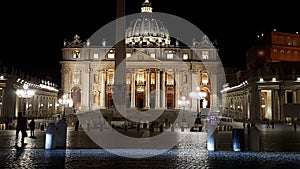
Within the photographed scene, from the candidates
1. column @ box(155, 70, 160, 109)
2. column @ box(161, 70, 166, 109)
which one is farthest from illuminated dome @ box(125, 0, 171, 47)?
column @ box(155, 70, 160, 109)

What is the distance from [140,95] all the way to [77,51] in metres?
18.5

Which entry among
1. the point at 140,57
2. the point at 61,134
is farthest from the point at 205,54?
the point at 61,134

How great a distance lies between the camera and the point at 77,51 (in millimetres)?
84938

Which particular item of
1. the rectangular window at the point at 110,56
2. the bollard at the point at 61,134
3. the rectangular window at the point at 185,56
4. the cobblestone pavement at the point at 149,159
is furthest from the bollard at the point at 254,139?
the rectangular window at the point at 110,56

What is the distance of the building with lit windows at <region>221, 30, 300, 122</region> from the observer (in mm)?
51094

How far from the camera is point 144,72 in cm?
8581

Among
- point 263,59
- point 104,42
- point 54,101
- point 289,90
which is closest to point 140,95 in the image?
point 104,42

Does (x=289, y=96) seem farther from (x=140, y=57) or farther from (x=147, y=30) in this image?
(x=147, y=30)

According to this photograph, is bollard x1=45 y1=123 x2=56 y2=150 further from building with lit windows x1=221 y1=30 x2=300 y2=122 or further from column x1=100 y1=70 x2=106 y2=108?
column x1=100 y1=70 x2=106 y2=108

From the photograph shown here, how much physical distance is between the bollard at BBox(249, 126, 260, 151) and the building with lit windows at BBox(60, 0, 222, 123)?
66.6 m

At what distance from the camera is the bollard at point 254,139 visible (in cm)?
1566

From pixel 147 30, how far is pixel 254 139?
8634 centimetres

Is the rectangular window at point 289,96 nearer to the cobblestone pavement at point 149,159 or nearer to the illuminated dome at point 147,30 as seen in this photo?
the cobblestone pavement at point 149,159

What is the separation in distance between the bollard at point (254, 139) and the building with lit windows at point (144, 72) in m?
66.6
